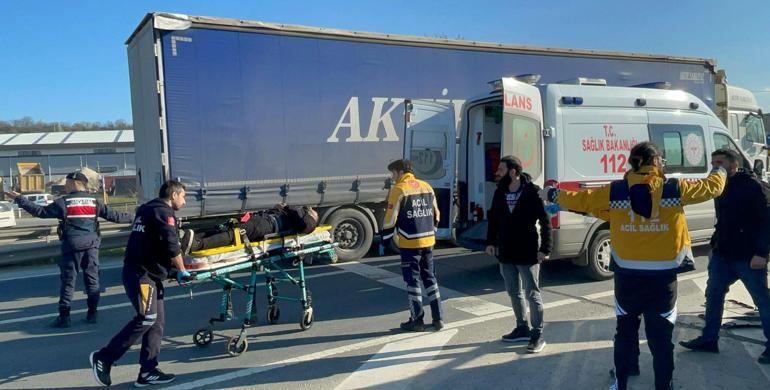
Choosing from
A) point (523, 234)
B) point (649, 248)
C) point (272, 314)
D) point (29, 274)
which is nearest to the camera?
point (649, 248)

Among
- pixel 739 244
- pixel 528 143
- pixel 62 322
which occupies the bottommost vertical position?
pixel 62 322

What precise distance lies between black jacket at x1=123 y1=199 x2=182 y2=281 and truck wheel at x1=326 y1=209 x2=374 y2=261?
5.14 m

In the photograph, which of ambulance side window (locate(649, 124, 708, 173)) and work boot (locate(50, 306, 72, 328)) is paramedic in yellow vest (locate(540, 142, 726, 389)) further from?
work boot (locate(50, 306, 72, 328))

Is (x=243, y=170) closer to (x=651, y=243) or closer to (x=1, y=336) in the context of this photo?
(x=1, y=336)

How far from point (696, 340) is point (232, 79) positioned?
276 inches

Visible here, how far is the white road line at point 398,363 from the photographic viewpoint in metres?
4.22

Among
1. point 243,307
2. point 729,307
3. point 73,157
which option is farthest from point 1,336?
point 73,157

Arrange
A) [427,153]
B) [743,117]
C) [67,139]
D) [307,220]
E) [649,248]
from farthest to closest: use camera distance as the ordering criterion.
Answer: [67,139]
[743,117]
[427,153]
[307,220]
[649,248]

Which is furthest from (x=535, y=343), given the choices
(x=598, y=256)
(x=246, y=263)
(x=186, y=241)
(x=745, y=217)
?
(x=186, y=241)

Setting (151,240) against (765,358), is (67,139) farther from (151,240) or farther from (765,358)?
(765,358)

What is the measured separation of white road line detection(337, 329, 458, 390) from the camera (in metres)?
4.22

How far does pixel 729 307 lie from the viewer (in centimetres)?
588

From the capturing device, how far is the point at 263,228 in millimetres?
5352

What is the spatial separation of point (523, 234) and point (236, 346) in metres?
2.76
